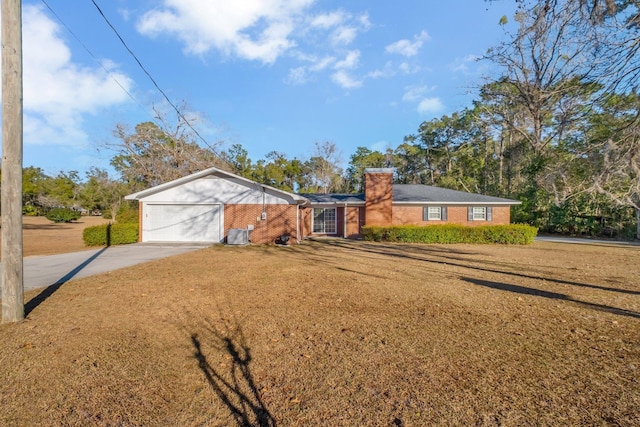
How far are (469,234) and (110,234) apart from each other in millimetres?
18365

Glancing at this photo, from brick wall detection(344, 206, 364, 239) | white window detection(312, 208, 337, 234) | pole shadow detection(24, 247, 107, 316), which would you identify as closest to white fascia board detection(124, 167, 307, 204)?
white window detection(312, 208, 337, 234)

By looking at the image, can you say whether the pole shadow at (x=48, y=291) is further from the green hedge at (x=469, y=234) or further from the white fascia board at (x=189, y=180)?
the green hedge at (x=469, y=234)

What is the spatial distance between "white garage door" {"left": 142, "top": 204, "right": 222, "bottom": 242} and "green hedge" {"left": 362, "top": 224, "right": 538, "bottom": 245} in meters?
10.0

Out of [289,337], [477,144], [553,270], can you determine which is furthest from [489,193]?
[289,337]

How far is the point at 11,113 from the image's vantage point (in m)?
4.38

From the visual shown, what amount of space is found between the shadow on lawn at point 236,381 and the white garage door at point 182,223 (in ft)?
44.0

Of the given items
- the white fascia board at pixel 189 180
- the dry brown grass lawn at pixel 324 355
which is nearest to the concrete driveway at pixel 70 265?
the dry brown grass lawn at pixel 324 355

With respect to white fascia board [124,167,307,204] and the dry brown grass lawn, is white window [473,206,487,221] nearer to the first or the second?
white fascia board [124,167,307,204]

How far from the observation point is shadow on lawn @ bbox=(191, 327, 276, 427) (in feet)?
8.26

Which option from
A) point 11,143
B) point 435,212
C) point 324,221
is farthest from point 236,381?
point 435,212

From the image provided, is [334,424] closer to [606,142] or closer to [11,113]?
[11,113]

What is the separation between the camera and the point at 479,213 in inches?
835

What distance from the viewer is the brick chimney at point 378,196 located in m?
20.1

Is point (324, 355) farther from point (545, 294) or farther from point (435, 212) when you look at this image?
point (435, 212)
